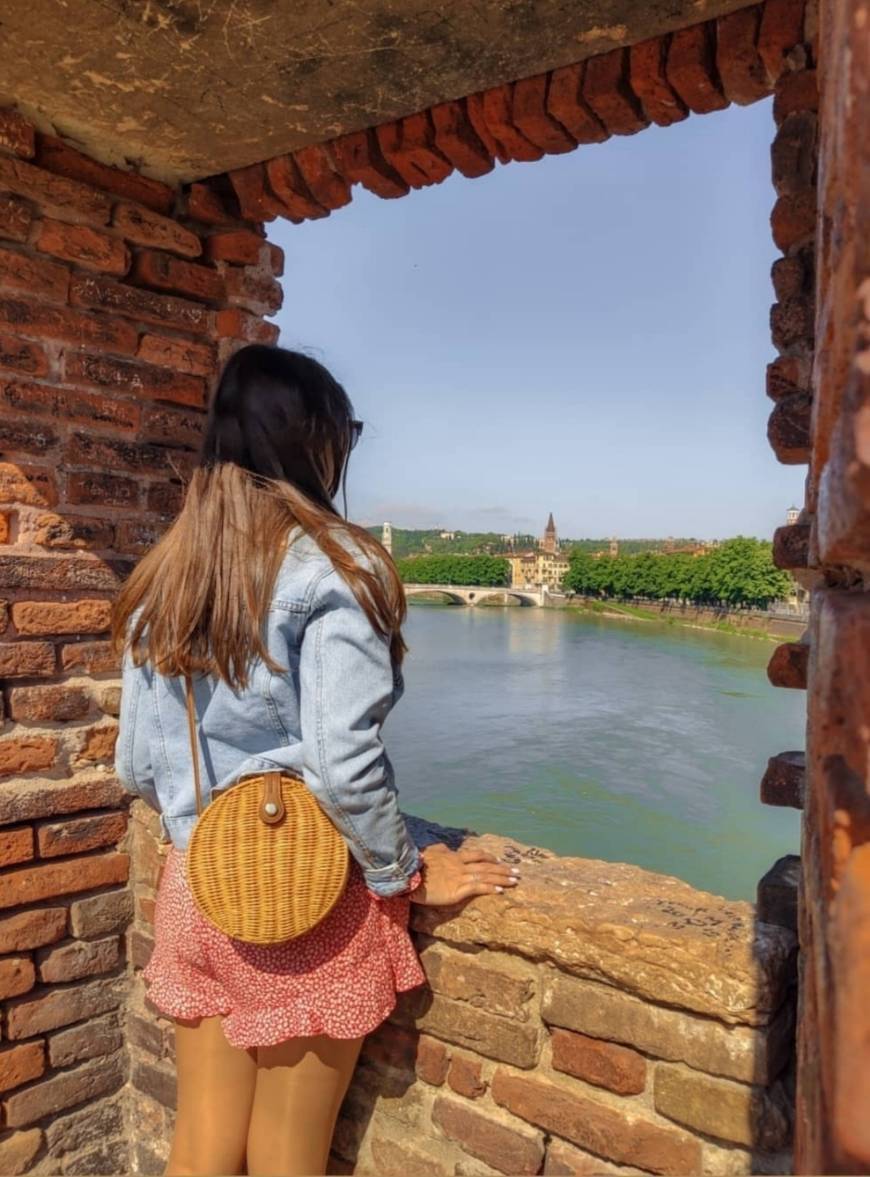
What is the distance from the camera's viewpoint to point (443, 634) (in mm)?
42250

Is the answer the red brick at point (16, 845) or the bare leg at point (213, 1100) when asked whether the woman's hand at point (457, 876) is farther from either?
the red brick at point (16, 845)

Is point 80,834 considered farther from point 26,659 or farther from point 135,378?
point 135,378

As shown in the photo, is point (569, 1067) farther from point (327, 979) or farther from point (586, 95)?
point (586, 95)

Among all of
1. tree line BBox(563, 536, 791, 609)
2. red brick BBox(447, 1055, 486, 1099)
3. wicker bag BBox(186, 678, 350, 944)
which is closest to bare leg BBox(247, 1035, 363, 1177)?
wicker bag BBox(186, 678, 350, 944)

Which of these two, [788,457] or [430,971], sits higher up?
[788,457]

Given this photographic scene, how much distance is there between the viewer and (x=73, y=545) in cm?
219

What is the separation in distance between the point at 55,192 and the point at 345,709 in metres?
1.64

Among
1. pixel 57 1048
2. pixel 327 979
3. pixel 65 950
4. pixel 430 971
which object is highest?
pixel 327 979

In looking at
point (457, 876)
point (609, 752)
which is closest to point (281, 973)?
point (457, 876)

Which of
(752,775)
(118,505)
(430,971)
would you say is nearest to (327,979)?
(430,971)

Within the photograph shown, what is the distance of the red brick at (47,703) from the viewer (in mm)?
2094

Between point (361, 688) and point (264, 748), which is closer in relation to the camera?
point (361, 688)

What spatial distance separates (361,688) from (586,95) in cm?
136

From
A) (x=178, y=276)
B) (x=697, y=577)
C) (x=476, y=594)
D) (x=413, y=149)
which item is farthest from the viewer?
(x=476, y=594)
